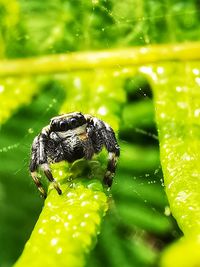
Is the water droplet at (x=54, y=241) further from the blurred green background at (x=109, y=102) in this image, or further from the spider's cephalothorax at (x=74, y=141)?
the blurred green background at (x=109, y=102)

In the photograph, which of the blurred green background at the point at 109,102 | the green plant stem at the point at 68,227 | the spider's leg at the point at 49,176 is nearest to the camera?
the green plant stem at the point at 68,227

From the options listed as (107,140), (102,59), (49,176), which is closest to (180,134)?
(107,140)

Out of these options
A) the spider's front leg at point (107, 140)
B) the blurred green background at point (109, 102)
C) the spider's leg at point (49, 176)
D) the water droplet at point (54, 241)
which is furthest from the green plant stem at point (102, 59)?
the water droplet at point (54, 241)

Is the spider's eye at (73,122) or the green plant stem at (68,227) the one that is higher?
the spider's eye at (73,122)

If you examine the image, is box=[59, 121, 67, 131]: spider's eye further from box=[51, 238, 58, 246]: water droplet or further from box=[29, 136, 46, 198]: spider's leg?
box=[51, 238, 58, 246]: water droplet

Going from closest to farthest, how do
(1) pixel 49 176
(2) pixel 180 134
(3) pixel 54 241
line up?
1. (3) pixel 54 241
2. (1) pixel 49 176
3. (2) pixel 180 134

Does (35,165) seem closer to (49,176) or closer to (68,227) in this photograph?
(49,176)
